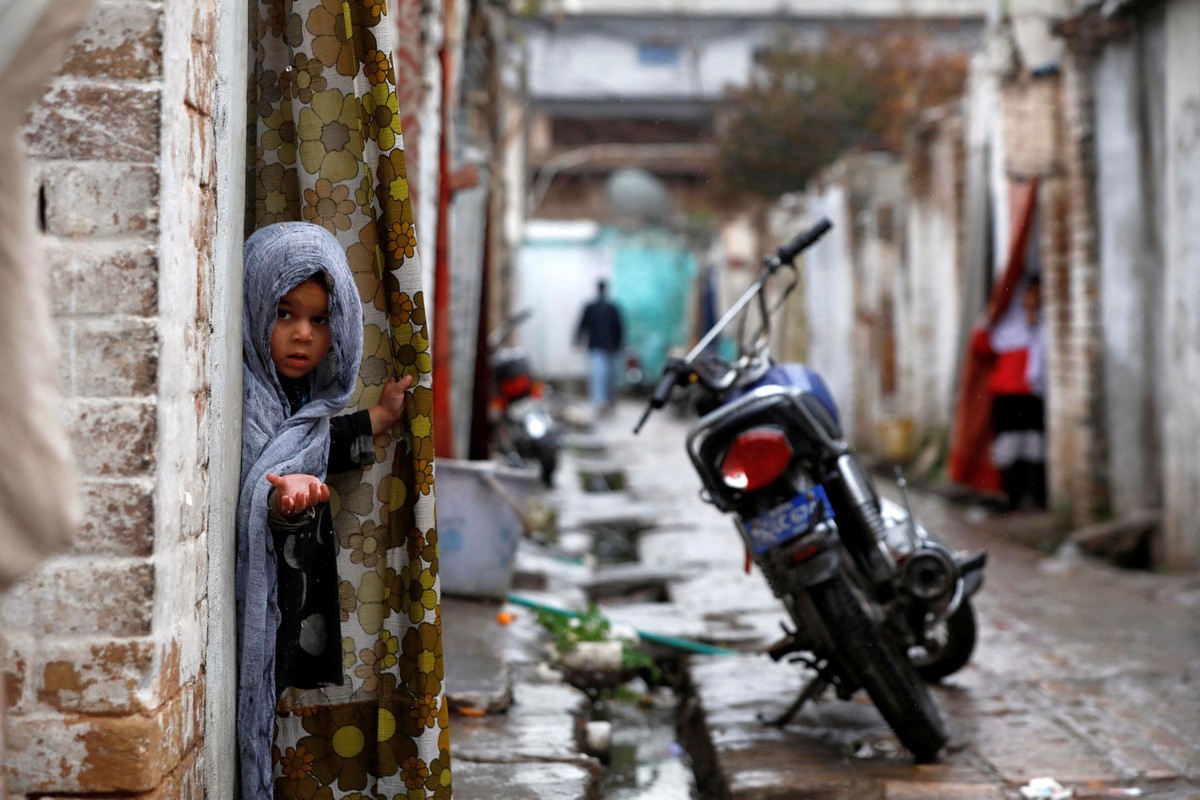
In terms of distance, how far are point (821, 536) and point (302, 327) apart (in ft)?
6.21

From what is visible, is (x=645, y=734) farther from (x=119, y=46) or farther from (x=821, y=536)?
(x=119, y=46)

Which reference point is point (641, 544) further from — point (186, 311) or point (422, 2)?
point (186, 311)

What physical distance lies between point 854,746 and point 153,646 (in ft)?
8.50

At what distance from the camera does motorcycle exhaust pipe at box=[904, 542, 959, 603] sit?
4199 millimetres

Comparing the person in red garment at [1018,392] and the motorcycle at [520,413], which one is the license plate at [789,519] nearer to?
the person in red garment at [1018,392]

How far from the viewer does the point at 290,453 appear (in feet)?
8.69

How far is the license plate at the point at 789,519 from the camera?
4.04 m

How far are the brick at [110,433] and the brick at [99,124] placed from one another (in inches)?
15.1

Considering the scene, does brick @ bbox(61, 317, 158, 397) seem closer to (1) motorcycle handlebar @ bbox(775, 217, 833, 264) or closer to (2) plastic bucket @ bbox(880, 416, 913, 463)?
(1) motorcycle handlebar @ bbox(775, 217, 833, 264)

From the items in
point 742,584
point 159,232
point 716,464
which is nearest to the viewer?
point 159,232

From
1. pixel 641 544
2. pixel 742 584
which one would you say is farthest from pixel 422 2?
pixel 641 544

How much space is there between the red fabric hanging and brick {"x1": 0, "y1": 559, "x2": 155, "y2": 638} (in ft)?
28.3

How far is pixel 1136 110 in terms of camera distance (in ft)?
27.0

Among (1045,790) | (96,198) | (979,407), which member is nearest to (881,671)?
(1045,790)
